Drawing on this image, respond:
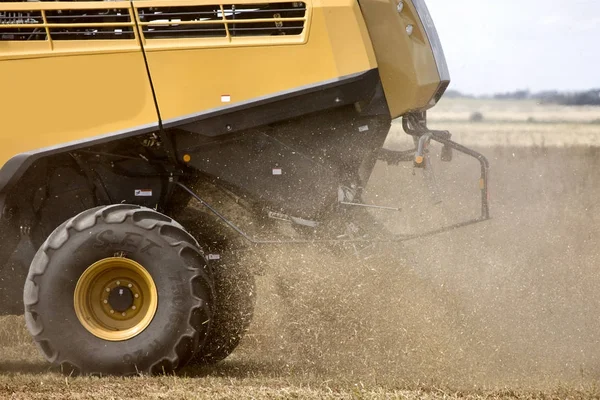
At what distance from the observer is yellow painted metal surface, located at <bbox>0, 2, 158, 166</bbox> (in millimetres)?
4742

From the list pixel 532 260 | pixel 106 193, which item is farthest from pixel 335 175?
pixel 532 260

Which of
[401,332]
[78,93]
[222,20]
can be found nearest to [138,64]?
[78,93]

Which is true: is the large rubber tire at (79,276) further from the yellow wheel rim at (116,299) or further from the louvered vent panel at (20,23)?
the louvered vent panel at (20,23)

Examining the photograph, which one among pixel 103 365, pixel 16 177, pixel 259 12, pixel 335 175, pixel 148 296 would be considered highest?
pixel 259 12

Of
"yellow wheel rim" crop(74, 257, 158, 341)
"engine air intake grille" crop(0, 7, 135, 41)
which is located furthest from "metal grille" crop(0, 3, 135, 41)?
"yellow wheel rim" crop(74, 257, 158, 341)

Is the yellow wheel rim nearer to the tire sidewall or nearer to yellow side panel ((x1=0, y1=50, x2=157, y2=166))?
the tire sidewall

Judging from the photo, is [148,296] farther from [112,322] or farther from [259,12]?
[259,12]

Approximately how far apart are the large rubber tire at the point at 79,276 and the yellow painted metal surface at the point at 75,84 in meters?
0.55

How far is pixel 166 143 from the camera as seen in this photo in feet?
16.0

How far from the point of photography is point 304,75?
478cm

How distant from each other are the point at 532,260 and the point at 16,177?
151 inches

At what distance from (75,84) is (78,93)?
5 centimetres

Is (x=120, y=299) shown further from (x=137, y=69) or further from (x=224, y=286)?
(x=137, y=69)

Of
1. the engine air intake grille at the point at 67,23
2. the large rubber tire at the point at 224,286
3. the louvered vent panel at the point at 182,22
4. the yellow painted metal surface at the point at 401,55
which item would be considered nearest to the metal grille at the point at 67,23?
the engine air intake grille at the point at 67,23
